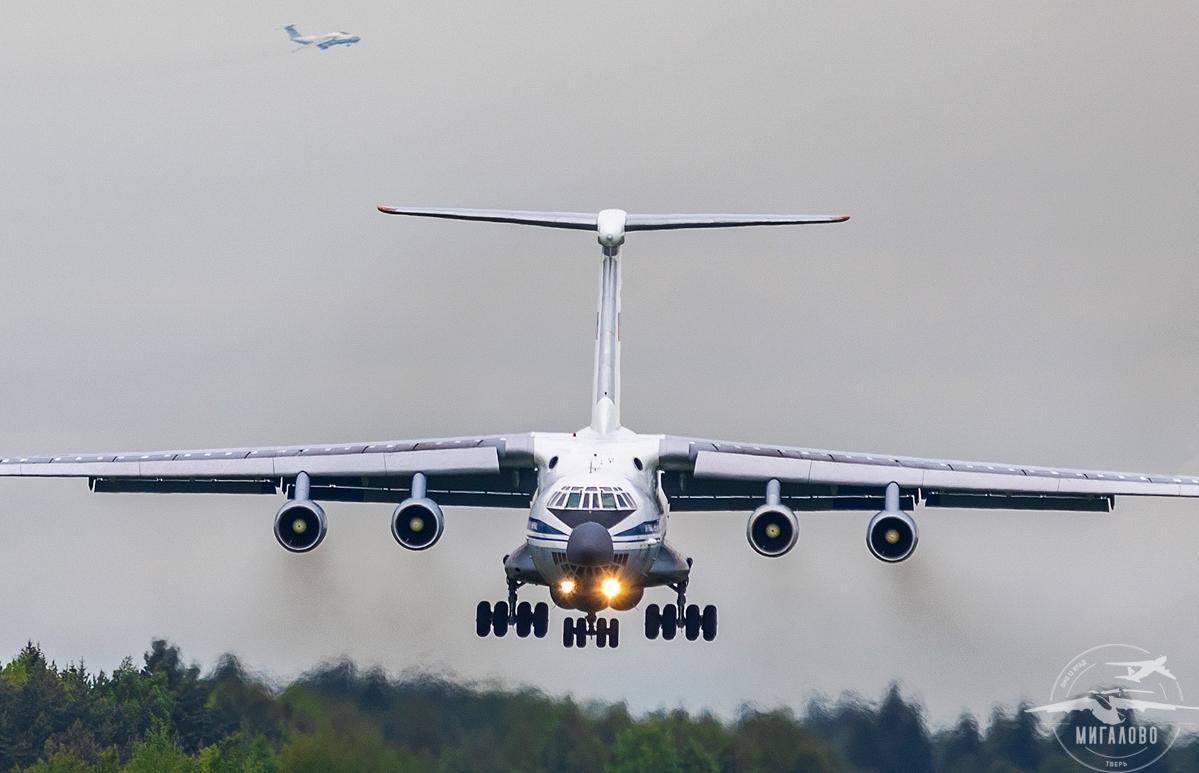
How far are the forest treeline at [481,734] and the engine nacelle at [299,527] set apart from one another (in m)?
1.87

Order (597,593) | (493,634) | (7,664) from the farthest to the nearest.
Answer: (7,664)
(493,634)
(597,593)

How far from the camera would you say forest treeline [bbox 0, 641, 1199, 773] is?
41281 millimetres

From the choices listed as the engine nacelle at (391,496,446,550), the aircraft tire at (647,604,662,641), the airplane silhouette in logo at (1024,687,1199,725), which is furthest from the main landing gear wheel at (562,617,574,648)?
the airplane silhouette in logo at (1024,687,1199,725)

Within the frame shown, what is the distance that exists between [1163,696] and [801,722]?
5.10m

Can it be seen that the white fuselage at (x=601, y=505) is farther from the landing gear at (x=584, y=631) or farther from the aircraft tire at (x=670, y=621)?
the aircraft tire at (x=670, y=621)

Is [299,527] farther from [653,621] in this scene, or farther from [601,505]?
[653,621]

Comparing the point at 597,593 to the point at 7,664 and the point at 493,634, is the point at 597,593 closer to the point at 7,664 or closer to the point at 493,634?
the point at 493,634

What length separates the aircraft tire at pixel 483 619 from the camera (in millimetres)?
42594

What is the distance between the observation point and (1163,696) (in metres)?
43.2

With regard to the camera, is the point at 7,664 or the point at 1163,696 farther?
the point at 7,664

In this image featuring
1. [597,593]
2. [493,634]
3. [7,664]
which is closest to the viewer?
[597,593]

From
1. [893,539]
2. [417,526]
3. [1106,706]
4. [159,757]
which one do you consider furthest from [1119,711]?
[159,757]

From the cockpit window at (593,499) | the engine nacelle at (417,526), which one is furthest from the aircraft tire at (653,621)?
the cockpit window at (593,499)

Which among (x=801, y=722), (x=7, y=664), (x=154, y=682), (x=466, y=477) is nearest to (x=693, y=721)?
(x=801, y=722)
